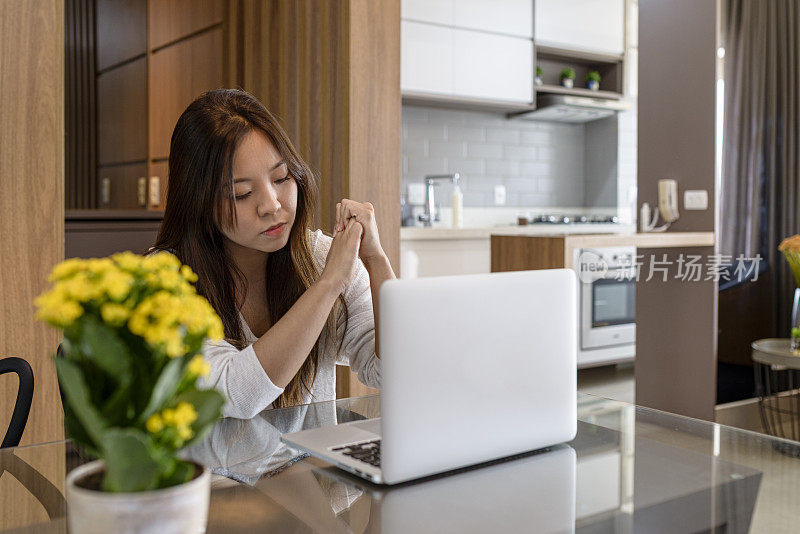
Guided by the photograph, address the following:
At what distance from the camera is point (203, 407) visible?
1.82 ft

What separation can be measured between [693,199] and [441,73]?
1.82m

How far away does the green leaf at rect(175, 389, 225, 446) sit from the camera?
55 centimetres

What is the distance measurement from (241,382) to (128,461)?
78 cm

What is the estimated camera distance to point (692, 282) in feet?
11.7

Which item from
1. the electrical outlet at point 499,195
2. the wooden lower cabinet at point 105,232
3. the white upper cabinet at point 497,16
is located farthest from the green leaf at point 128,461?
the electrical outlet at point 499,195

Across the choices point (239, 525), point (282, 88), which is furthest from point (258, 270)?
point (282, 88)

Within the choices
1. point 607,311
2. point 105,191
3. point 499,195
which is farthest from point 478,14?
point 105,191

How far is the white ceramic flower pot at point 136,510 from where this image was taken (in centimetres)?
52

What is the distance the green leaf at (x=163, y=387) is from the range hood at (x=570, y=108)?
4.94 m

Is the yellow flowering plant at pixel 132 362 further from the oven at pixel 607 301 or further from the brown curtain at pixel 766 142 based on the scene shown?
the oven at pixel 607 301

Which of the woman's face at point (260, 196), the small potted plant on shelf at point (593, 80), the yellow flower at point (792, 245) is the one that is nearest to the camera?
the woman's face at point (260, 196)

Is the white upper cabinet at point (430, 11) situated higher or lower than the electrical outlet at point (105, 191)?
higher

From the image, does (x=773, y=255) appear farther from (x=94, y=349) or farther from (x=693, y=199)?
(x=94, y=349)

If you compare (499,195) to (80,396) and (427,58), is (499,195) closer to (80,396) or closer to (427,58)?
(427,58)
